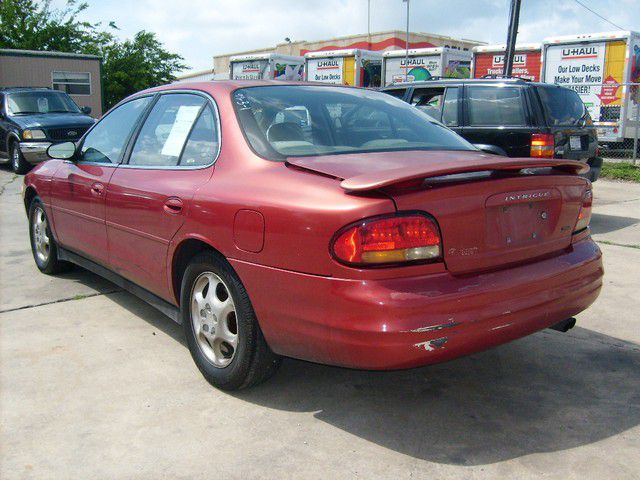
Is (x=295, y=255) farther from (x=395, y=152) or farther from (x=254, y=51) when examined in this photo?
(x=254, y=51)

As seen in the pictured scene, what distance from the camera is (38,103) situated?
15250 mm

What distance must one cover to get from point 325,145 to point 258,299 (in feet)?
2.94

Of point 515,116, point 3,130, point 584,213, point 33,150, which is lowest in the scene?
point 33,150

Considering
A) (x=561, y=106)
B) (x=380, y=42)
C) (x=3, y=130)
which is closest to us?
(x=561, y=106)

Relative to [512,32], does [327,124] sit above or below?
below

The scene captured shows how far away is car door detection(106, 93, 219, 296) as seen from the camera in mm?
3598

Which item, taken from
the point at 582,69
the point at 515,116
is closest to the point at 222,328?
the point at 515,116

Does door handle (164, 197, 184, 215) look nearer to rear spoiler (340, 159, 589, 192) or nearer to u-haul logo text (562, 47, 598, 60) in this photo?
rear spoiler (340, 159, 589, 192)

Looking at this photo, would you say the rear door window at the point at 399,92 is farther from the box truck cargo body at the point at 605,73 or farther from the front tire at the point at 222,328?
the box truck cargo body at the point at 605,73

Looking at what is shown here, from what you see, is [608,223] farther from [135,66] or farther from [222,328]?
[135,66]

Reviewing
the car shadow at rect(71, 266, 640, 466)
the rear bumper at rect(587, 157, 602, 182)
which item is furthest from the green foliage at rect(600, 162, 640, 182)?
the car shadow at rect(71, 266, 640, 466)

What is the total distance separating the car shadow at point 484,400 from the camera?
294cm

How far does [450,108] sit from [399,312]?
619 centimetres

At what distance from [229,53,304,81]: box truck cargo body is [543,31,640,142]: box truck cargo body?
980 centimetres
